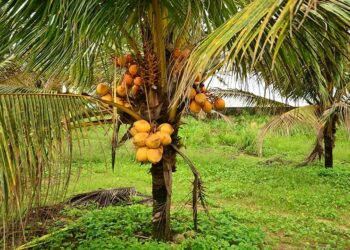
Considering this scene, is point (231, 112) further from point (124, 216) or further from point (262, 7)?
point (262, 7)

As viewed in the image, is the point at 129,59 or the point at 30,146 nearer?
the point at 30,146

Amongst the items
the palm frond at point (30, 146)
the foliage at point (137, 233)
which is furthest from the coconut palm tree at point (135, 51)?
the foliage at point (137, 233)

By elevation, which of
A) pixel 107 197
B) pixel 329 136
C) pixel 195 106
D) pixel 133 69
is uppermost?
pixel 133 69

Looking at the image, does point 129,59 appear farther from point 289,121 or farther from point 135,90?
point 289,121

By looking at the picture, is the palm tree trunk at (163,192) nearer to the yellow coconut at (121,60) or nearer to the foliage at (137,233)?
the foliage at (137,233)

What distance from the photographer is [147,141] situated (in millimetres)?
3621

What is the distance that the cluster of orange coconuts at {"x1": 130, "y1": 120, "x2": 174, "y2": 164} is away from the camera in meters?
3.60

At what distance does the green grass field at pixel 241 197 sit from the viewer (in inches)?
184

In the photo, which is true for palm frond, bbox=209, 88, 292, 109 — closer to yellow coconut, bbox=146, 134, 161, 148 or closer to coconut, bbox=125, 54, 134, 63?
coconut, bbox=125, 54, 134, 63

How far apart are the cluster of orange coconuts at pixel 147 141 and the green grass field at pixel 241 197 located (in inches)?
10.0

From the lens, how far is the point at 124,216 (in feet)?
17.4

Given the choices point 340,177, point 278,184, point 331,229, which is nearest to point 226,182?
point 278,184

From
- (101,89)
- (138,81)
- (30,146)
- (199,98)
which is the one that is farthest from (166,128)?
(30,146)

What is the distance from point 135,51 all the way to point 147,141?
84 centimetres
